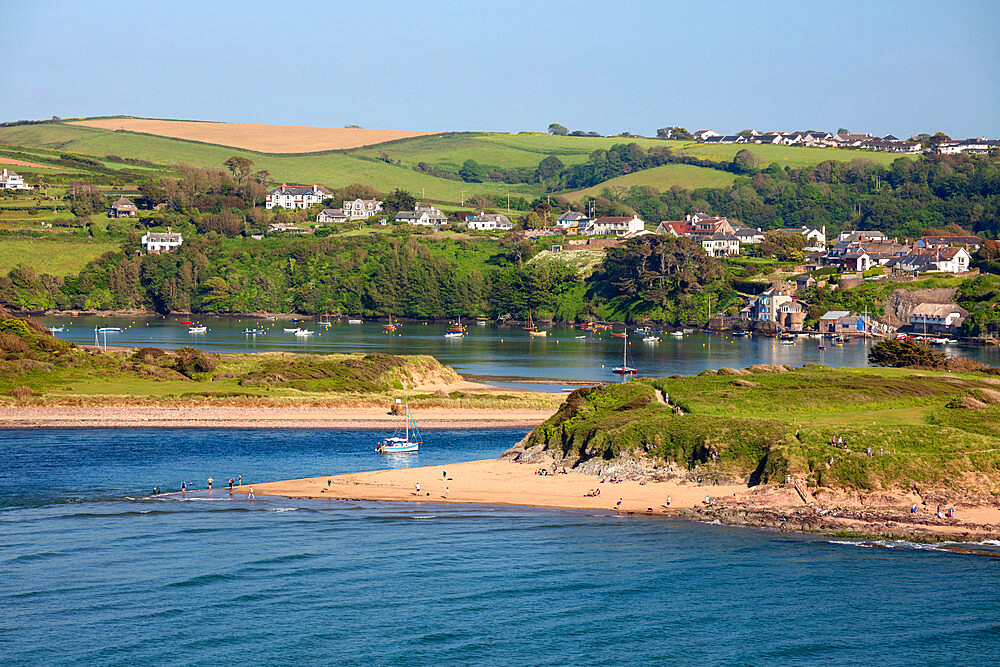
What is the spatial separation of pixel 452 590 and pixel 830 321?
15957 cm

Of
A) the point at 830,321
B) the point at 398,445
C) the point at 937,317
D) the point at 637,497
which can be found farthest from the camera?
the point at 830,321

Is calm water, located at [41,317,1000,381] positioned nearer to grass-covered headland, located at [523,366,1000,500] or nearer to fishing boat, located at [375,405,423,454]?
fishing boat, located at [375,405,423,454]

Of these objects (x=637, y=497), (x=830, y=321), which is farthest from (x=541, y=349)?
(x=637, y=497)

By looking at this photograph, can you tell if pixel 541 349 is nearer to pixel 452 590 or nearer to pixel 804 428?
pixel 804 428

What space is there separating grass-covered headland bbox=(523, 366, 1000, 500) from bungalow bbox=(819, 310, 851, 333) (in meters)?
111

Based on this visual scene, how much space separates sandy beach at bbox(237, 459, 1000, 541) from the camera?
49625 millimetres

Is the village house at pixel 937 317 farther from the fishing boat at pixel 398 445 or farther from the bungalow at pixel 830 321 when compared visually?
the fishing boat at pixel 398 445

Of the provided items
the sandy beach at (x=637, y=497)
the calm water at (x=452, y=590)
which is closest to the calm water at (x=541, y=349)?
the sandy beach at (x=637, y=497)

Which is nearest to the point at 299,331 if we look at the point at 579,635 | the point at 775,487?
the point at 775,487

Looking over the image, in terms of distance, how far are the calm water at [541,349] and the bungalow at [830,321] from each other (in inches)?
500

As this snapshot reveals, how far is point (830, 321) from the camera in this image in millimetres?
189250

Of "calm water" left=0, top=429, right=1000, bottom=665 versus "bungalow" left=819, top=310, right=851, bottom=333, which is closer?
"calm water" left=0, top=429, right=1000, bottom=665

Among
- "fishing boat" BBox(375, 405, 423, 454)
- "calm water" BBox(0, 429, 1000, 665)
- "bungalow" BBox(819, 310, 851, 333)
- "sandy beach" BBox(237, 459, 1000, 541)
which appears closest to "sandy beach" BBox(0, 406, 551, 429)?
"fishing boat" BBox(375, 405, 423, 454)

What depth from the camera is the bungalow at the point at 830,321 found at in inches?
7411
